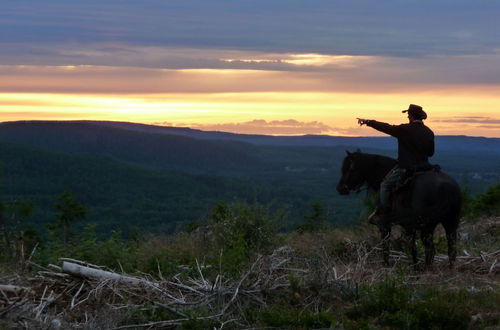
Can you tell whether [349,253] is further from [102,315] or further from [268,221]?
[102,315]

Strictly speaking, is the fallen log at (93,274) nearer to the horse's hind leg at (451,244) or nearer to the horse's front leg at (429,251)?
the horse's front leg at (429,251)

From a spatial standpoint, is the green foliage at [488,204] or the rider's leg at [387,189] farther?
the green foliage at [488,204]

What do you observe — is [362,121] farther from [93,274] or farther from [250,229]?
[93,274]

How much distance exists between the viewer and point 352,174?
→ 1368 cm

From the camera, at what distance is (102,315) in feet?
30.2

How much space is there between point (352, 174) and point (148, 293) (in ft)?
17.3

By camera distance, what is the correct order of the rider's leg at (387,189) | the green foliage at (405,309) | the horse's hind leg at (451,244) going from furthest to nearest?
1. the rider's leg at (387,189)
2. the horse's hind leg at (451,244)
3. the green foliage at (405,309)

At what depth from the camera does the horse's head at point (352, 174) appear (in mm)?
13648

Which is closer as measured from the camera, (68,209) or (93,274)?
(93,274)

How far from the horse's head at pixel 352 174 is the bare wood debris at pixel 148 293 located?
271cm

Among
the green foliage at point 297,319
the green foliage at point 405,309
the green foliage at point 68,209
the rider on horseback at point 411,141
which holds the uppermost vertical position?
the rider on horseback at point 411,141

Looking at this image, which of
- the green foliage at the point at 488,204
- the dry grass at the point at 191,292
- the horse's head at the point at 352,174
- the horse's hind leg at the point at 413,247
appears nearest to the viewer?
the dry grass at the point at 191,292

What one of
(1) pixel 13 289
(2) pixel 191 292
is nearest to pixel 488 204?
(2) pixel 191 292

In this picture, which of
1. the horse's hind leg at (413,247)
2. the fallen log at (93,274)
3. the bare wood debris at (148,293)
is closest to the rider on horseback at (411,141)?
the horse's hind leg at (413,247)
